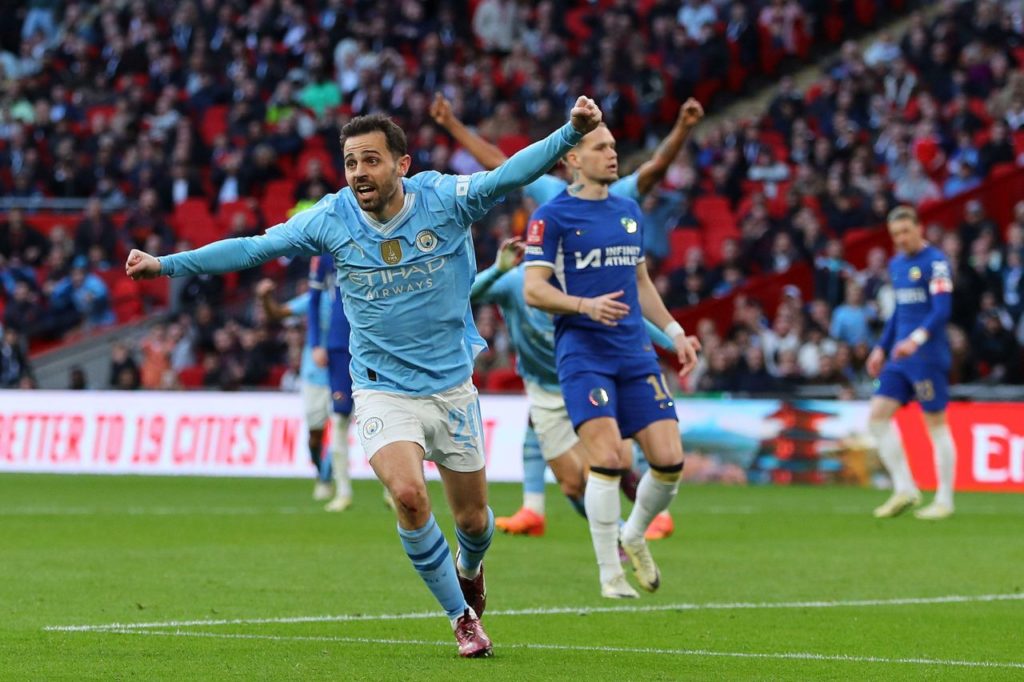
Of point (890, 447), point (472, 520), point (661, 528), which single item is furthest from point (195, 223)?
point (472, 520)

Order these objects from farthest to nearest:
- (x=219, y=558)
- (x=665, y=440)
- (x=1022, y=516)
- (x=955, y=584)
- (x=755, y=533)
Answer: (x=1022, y=516) → (x=755, y=533) → (x=219, y=558) → (x=955, y=584) → (x=665, y=440)

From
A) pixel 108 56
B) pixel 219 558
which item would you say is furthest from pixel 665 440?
pixel 108 56

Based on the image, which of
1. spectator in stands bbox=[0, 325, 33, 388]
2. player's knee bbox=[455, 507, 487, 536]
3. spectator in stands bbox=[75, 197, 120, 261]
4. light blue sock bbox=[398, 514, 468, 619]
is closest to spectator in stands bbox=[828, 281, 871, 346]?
spectator in stands bbox=[0, 325, 33, 388]

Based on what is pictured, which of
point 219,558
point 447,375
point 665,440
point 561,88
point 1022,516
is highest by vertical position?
point 561,88

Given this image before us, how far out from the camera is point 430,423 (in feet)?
26.7

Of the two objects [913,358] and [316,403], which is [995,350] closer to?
[913,358]

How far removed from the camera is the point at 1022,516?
661 inches

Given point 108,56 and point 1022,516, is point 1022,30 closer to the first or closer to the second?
point 1022,516

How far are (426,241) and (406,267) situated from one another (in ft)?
0.47

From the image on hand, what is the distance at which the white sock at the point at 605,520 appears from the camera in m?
10.3

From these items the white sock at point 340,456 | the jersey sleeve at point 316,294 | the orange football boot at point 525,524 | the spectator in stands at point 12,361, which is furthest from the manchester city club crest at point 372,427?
the spectator in stands at point 12,361

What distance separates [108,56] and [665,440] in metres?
27.2

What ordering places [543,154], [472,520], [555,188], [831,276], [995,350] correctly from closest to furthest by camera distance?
[543,154] < [472,520] < [555,188] < [995,350] < [831,276]

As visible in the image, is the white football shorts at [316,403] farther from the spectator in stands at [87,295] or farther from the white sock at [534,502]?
the spectator in stands at [87,295]
